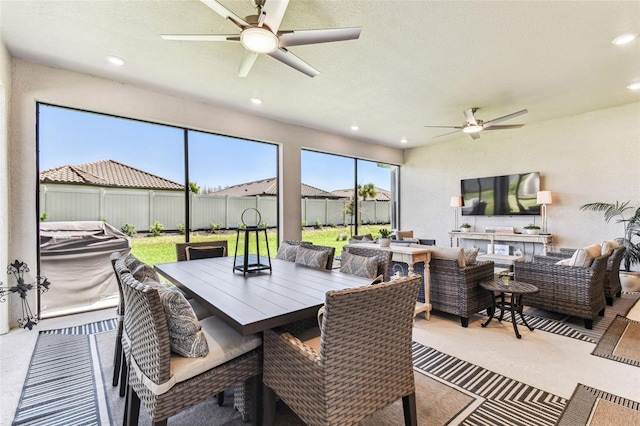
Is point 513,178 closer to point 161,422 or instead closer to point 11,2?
point 161,422

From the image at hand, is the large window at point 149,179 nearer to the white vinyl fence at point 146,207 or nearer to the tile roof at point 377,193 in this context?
the white vinyl fence at point 146,207

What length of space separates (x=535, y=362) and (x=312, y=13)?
3.52m

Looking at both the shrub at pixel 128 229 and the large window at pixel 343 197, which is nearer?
the shrub at pixel 128 229

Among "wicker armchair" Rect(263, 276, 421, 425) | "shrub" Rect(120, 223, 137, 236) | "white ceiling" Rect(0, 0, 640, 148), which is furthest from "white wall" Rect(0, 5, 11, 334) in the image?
"wicker armchair" Rect(263, 276, 421, 425)

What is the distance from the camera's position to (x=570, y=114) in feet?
17.0

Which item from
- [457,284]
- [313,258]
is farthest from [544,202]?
[313,258]

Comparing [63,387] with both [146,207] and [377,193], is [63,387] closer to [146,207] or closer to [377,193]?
[146,207]

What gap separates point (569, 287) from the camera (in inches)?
127

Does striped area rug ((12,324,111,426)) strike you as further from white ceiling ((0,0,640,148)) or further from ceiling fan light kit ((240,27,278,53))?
white ceiling ((0,0,640,148))

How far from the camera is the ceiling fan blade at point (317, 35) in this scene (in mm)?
2107

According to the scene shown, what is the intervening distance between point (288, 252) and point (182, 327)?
6.40 feet

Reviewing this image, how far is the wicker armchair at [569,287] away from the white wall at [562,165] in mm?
2276

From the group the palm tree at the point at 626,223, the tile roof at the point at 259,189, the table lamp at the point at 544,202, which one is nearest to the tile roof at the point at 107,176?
the tile roof at the point at 259,189

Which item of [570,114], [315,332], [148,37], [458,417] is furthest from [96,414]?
[570,114]
